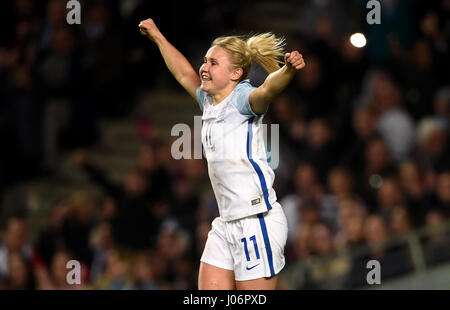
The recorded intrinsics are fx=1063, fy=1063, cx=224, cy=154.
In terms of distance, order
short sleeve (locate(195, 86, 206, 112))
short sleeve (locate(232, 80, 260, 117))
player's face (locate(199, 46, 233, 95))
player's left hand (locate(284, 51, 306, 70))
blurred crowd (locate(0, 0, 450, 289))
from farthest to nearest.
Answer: blurred crowd (locate(0, 0, 450, 289))
short sleeve (locate(195, 86, 206, 112))
player's face (locate(199, 46, 233, 95))
short sleeve (locate(232, 80, 260, 117))
player's left hand (locate(284, 51, 306, 70))

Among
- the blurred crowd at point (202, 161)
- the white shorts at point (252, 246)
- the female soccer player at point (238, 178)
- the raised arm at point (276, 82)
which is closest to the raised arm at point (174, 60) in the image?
the female soccer player at point (238, 178)

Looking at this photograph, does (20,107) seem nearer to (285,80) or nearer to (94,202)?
(94,202)

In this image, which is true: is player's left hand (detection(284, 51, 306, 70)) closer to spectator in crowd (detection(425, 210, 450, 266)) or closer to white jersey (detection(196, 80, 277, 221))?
white jersey (detection(196, 80, 277, 221))

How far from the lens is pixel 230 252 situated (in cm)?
541

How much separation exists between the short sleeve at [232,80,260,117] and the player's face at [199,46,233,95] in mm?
95

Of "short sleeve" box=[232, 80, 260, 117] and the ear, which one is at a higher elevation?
the ear

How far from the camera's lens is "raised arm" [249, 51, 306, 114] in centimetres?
482

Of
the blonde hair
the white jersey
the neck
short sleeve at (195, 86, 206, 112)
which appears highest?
the blonde hair

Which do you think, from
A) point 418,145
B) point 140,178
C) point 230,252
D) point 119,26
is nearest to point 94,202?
point 140,178

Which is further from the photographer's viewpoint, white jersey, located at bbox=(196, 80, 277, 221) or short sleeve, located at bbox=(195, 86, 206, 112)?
short sleeve, located at bbox=(195, 86, 206, 112)

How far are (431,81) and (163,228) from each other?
8.87 feet

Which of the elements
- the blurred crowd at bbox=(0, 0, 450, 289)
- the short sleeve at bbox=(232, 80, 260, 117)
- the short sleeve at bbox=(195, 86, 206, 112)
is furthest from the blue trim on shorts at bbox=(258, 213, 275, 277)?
the blurred crowd at bbox=(0, 0, 450, 289)

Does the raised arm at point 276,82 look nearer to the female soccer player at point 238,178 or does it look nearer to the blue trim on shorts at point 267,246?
the female soccer player at point 238,178

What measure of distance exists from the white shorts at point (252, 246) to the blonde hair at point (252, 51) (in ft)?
2.37
